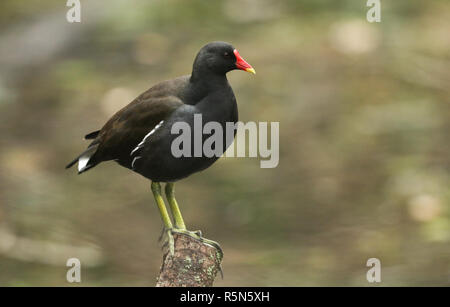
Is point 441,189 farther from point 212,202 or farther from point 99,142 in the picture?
point 99,142

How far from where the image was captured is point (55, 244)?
9.59 meters

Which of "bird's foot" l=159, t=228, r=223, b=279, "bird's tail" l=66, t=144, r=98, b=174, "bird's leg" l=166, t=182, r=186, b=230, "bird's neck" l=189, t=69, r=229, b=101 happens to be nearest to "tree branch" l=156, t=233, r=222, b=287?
"bird's foot" l=159, t=228, r=223, b=279

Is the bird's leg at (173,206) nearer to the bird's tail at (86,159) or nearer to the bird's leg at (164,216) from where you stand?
the bird's leg at (164,216)

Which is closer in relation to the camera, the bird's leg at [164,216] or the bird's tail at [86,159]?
the bird's leg at [164,216]

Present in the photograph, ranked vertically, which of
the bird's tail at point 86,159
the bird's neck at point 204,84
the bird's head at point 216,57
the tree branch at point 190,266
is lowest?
the tree branch at point 190,266

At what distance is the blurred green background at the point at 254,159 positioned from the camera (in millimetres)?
9531

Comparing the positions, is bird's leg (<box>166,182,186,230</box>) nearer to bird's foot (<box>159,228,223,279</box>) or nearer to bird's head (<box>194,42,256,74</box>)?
bird's foot (<box>159,228,223,279</box>)

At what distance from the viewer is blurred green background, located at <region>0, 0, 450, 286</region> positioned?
953 centimetres

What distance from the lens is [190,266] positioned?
597 cm

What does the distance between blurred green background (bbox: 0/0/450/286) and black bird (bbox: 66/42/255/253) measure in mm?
3247

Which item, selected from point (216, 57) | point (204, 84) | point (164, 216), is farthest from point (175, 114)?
point (164, 216)

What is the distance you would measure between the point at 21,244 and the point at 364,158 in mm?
4621

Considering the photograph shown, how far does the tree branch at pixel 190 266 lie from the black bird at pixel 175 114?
0.11 meters

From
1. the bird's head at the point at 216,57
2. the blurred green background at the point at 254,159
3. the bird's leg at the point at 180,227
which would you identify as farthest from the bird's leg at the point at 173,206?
the blurred green background at the point at 254,159
